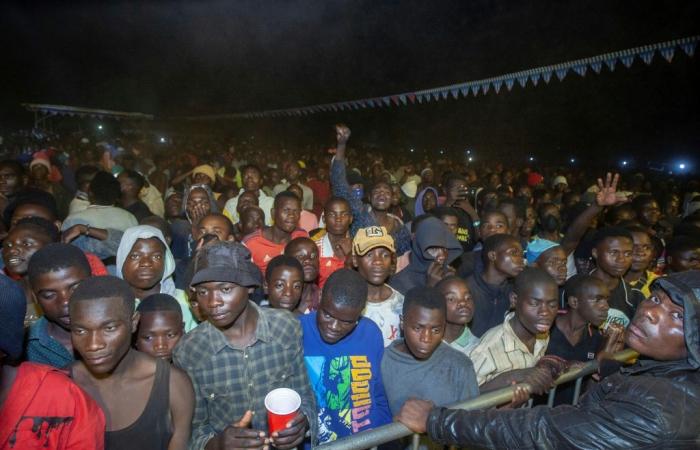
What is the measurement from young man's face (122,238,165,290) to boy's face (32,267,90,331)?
74 centimetres

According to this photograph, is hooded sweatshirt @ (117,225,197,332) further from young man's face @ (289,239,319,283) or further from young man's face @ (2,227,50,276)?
young man's face @ (289,239,319,283)

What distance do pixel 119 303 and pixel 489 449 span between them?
66.4 inches

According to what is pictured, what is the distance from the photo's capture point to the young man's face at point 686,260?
13.0 feet

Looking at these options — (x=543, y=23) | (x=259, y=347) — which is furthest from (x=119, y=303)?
(x=543, y=23)

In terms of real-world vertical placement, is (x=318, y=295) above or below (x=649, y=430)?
above

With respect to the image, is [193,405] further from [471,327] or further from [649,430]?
[471,327]

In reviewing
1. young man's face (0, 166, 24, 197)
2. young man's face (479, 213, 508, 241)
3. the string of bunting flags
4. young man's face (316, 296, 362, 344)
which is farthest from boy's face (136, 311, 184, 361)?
the string of bunting flags

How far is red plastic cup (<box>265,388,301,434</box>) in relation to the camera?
1576 mm

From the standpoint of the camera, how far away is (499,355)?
2.69 metres

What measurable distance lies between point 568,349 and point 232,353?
2.41m

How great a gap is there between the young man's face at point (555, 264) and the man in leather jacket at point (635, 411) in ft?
5.75

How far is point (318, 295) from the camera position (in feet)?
11.3

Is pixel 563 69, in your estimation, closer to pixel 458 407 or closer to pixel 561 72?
pixel 561 72

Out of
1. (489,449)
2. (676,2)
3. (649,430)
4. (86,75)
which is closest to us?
(649,430)
